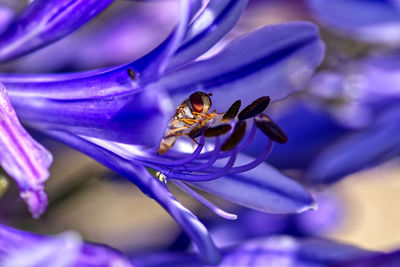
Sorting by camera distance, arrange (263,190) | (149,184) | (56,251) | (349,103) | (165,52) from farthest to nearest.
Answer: (349,103), (263,190), (149,184), (165,52), (56,251)

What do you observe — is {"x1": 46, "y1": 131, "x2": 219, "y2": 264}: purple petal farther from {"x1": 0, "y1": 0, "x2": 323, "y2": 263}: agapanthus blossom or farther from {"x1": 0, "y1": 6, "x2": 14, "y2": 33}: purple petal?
{"x1": 0, "y1": 6, "x2": 14, "y2": 33}: purple petal

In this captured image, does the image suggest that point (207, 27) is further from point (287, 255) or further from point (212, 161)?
Answer: point (287, 255)

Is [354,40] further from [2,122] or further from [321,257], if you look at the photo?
[2,122]

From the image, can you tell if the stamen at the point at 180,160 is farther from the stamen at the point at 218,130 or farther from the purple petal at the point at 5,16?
the purple petal at the point at 5,16

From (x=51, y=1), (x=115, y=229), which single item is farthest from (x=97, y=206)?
(x=51, y=1)

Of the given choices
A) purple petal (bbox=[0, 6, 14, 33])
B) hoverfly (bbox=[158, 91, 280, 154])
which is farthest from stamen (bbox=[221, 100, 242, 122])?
purple petal (bbox=[0, 6, 14, 33])

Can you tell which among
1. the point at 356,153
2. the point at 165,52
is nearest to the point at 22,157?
the point at 165,52
